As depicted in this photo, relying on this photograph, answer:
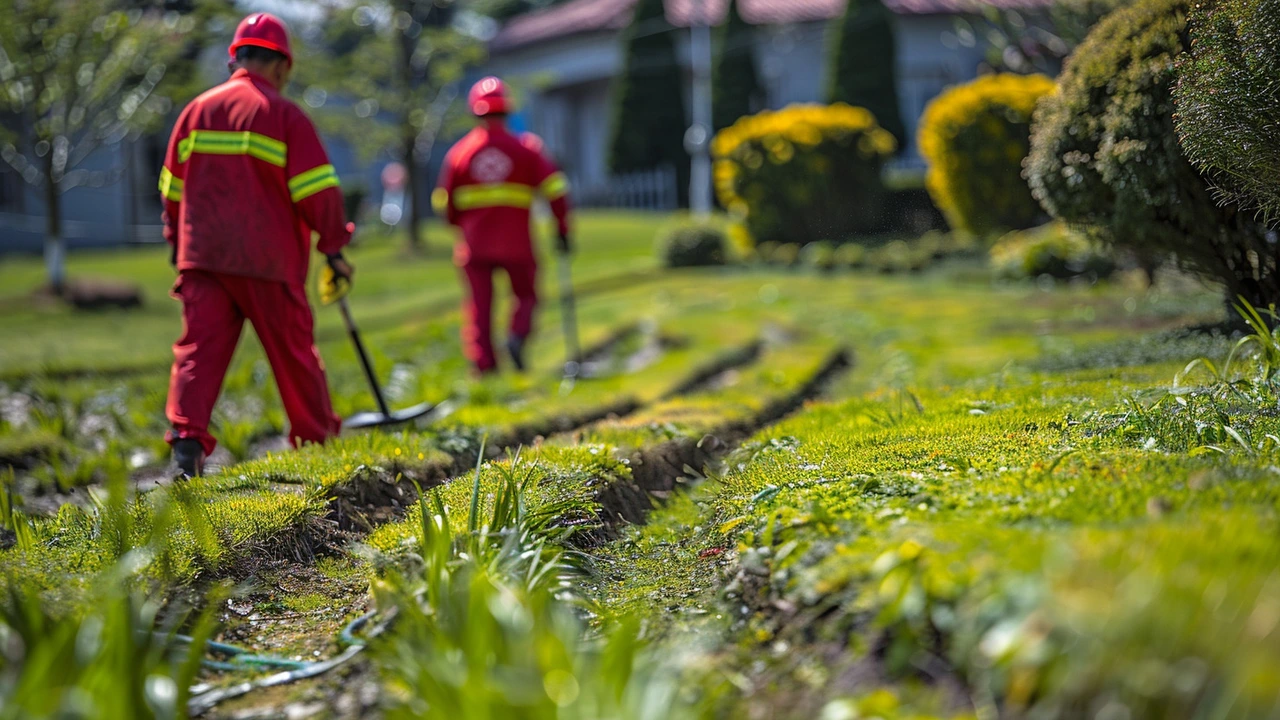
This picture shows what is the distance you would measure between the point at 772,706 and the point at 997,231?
15000mm

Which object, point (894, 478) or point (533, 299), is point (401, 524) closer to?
point (894, 478)

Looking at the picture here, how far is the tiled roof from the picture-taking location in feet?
99.8

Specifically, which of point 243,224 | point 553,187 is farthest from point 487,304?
point 243,224

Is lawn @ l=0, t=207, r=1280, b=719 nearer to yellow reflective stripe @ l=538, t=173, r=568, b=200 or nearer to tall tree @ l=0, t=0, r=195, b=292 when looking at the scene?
yellow reflective stripe @ l=538, t=173, r=568, b=200

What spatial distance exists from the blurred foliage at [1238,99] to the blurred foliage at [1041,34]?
3351mm

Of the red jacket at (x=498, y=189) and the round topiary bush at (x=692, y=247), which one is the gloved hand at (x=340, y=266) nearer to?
the red jacket at (x=498, y=189)

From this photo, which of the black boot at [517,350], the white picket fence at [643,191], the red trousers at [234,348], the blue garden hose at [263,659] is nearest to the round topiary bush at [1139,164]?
the red trousers at [234,348]

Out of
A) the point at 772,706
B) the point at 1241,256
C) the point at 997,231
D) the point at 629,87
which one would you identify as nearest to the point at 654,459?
the point at 772,706

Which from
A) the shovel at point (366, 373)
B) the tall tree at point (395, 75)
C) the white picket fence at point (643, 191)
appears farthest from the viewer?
the white picket fence at point (643, 191)

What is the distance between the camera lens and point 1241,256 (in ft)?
19.3

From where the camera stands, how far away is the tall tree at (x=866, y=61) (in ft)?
90.8

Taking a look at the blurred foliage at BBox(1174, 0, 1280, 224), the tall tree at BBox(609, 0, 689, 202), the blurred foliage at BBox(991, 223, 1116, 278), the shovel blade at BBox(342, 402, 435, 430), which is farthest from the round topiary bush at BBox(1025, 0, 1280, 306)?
the tall tree at BBox(609, 0, 689, 202)

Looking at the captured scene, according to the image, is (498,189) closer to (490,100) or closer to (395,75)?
(490,100)

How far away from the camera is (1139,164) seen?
5828 mm
